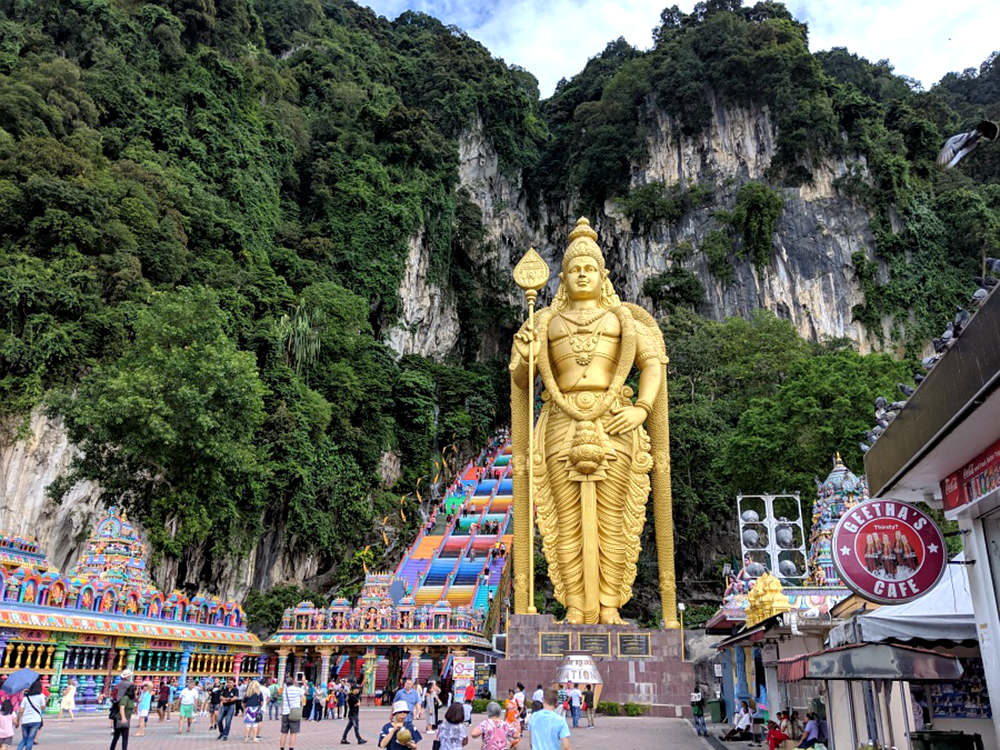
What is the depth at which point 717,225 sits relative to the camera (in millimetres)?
34812

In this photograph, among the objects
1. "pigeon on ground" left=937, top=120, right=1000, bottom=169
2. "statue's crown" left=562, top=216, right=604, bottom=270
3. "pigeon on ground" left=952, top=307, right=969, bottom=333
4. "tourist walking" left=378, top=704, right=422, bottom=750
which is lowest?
"tourist walking" left=378, top=704, right=422, bottom=750

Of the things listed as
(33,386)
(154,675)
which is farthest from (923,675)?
(33,386)

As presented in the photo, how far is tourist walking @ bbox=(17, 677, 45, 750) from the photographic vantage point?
580cm

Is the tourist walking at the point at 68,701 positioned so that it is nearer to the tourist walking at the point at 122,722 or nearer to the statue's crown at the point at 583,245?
the tourist walking at the point at 122,722

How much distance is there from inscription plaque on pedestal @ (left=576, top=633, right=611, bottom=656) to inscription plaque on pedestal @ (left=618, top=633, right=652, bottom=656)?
177mm

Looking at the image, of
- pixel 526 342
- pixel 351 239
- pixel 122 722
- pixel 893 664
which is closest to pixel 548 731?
pixel 893 664

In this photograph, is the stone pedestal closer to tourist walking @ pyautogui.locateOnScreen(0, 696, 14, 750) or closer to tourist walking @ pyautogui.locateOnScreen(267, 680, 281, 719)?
tourist walking @ pyautogui.locateOnScreen(267, 680, 281, 719)

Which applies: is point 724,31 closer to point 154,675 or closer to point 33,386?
point 33,386

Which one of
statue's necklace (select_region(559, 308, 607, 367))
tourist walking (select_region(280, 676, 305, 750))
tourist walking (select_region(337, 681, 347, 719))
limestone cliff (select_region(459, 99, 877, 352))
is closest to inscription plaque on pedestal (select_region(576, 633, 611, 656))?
tourist walking (select_region(337, 681, 347, 719))

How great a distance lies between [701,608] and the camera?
20672mm

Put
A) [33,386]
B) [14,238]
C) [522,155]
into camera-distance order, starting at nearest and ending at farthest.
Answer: [33,386]
[14,238]
[522,155]

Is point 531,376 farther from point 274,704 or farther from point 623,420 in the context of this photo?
point 274,704

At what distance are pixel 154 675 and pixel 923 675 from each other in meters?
11.8

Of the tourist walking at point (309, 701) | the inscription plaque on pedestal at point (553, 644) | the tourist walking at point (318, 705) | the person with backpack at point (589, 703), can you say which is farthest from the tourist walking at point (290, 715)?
the tourist walking at point (318, 705)
